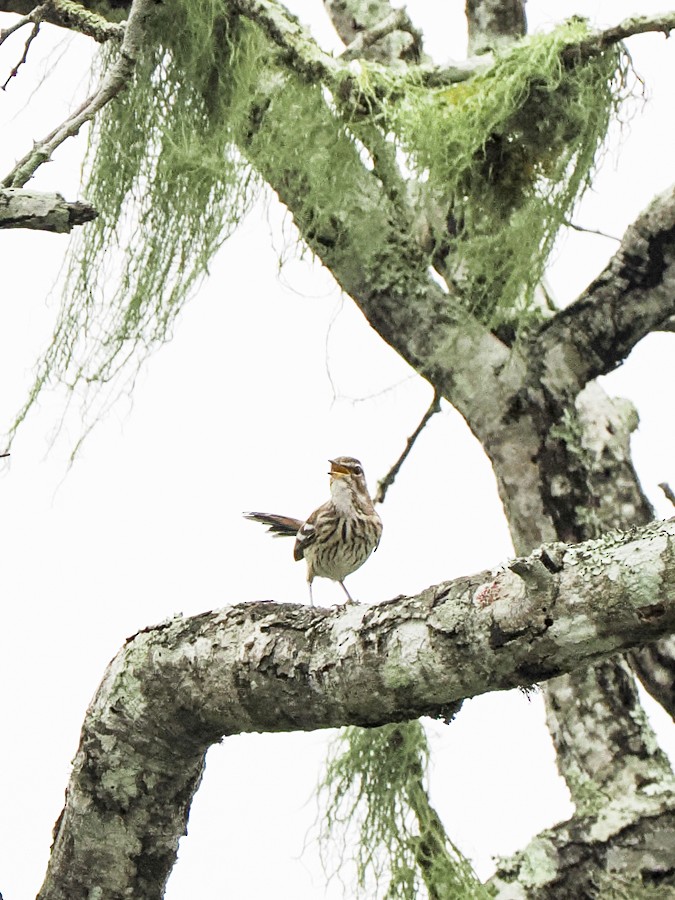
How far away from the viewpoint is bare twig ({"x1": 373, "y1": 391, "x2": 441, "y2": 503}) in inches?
127

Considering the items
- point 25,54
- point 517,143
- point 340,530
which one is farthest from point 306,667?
point 340,530

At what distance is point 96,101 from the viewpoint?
2.09m

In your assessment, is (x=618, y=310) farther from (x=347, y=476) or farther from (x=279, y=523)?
(x=279, y=523)

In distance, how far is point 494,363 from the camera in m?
2.92

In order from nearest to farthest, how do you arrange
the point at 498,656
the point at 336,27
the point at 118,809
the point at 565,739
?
the point at 498,656 < the point at 118,809 < the point at 565,739 < the point at 336,27

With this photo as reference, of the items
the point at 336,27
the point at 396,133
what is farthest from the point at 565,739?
the point at 336,27

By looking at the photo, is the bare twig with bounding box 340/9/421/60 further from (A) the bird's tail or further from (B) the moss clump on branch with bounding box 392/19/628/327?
(A) the bird's tail

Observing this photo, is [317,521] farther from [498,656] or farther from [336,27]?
[498,656]

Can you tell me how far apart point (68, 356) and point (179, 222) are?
1.21 ft

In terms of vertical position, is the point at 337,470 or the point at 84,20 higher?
the point at 84,20

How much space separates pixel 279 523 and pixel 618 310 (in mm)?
1280

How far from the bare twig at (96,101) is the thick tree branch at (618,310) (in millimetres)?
1080

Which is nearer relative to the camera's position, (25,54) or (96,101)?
(96,101)

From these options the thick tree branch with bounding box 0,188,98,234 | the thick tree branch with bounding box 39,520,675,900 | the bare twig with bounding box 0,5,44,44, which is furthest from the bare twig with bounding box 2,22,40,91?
the thick tree branch with bounding box 39,520,675,900
